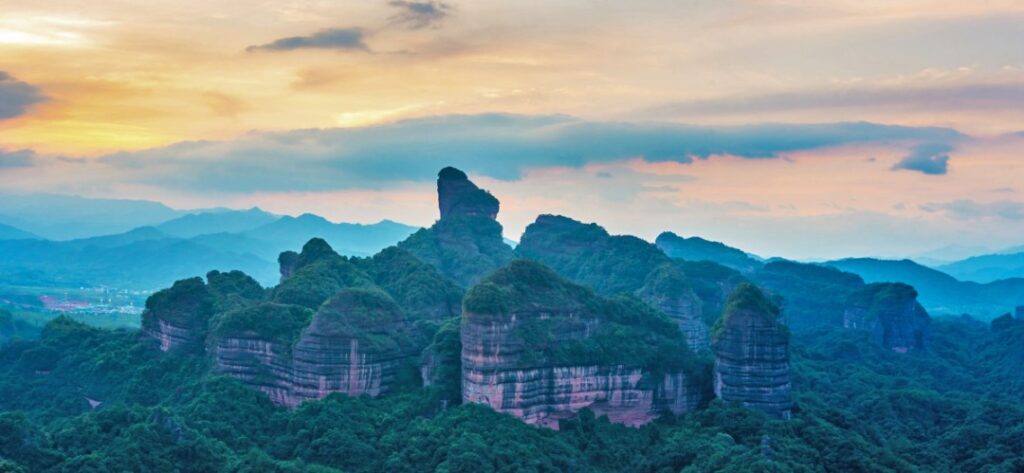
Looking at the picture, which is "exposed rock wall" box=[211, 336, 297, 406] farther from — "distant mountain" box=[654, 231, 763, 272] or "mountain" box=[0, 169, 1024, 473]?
"distant mountain" box=[654, 231, 763, 272]

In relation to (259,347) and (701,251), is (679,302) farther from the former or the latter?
(701,251)

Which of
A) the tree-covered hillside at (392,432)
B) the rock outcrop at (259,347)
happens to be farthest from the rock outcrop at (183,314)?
the rock outcrop at (259,347)

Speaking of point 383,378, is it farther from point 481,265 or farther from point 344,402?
point 481,265

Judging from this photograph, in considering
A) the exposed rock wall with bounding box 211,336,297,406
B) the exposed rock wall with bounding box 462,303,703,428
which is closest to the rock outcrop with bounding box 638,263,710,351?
the exposed rock wall with bounding box 462,303,703,428

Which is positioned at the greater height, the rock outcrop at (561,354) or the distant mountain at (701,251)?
the distant mountain at (701,251)

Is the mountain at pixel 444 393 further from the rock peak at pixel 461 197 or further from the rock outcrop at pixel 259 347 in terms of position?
the rock peak at pixel 461 197

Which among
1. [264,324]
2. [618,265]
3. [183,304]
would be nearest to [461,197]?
[618,265]

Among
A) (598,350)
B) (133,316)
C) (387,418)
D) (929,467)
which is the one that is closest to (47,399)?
(387,418)
